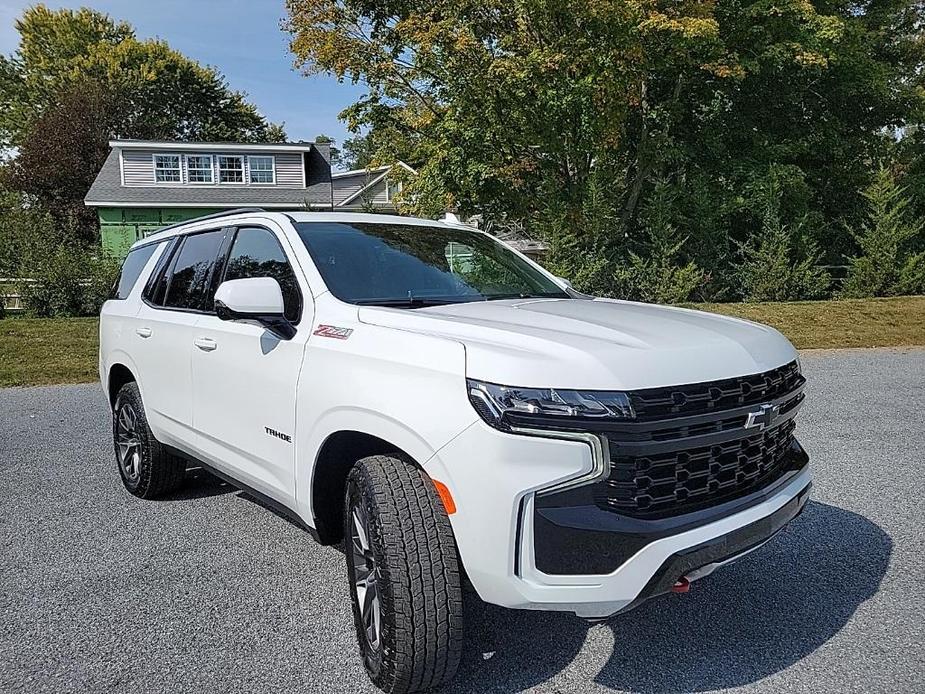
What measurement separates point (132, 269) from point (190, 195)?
2761 cm

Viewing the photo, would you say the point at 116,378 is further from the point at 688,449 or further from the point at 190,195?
the point at 190,195

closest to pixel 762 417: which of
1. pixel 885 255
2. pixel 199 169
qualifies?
pixel 885 255

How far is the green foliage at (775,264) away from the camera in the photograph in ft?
58.9

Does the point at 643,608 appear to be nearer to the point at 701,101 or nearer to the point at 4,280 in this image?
the point at 4,280

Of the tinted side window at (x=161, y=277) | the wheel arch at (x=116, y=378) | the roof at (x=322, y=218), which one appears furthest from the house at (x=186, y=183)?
the roof at (x=322, y=218)

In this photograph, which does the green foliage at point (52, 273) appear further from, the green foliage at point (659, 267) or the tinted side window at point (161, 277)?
the tinted side window at point (161, 277)

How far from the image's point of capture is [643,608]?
10.9ft

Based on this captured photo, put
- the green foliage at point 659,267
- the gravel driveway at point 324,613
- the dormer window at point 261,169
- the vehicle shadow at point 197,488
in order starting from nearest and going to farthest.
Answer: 1. the gravel driveway at point 324,613
2. the vehicle shadow at point 197,488
3. the green foliage at point 659,267
4. the dormer window at point 261,169

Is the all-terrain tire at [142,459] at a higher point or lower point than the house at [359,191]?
lower

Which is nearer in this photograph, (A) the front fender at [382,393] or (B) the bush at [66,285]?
(A) the front fender at [382,393]

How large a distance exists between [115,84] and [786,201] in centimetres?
3866

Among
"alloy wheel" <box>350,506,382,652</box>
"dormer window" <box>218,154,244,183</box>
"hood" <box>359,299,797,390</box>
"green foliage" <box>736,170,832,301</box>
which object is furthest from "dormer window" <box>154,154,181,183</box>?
"alloy wheel" <box>350,506,382,652</box>

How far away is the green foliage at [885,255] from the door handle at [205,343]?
18735mm

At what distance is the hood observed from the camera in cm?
233
